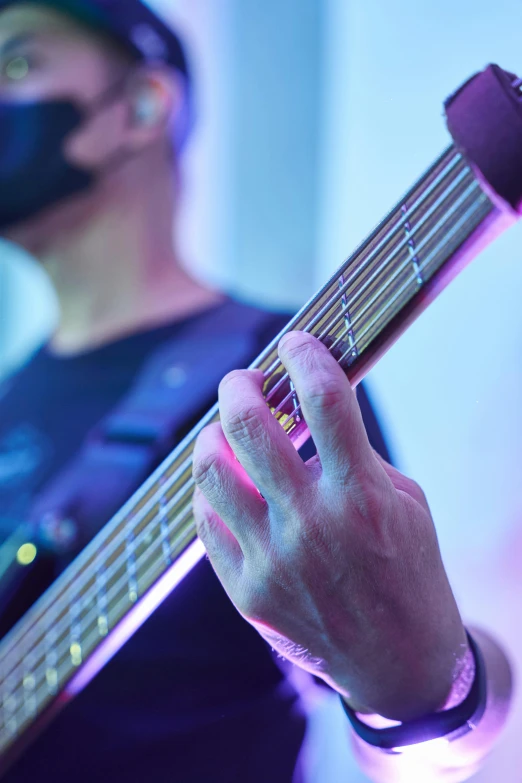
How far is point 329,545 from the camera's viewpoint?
1.21ft

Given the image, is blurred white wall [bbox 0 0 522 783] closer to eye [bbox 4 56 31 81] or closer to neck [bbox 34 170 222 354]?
neck [bbox 34 170 222 354]

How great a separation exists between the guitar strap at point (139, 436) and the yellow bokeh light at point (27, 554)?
2cm

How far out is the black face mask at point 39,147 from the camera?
2.77ft

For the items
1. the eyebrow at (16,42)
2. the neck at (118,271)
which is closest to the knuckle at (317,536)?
the neck at (118,271)

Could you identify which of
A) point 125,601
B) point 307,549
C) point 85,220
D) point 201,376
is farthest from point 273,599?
point 85,220

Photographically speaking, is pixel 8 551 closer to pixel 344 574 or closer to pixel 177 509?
pixel 177 509

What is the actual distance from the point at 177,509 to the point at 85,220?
0.65m

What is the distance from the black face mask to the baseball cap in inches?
3.9

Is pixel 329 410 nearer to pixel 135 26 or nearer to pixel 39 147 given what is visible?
pixel 39 147

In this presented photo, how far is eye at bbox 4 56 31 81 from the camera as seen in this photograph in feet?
2.96

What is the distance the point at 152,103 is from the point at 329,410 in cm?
77

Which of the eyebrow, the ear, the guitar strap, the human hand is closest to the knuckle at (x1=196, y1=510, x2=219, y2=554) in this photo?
the human hand

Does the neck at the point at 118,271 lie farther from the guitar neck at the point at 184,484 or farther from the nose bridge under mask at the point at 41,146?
the guitar neck at the point at 184,484

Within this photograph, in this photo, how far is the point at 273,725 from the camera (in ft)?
1.88
